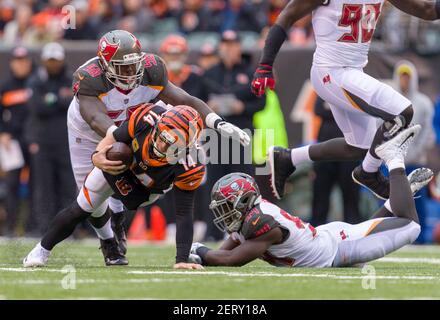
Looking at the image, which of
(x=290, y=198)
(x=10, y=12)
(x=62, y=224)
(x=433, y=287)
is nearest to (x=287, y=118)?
(x=290, y=198)

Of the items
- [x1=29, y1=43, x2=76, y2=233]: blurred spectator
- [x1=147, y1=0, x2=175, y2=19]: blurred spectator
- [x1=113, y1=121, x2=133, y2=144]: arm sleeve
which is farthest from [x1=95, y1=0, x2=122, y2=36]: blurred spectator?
[x1=113, y1=121, x2=133, y2=144]: arm sleeve

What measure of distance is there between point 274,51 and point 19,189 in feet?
20.0

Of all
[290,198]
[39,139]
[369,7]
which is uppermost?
[369,7]

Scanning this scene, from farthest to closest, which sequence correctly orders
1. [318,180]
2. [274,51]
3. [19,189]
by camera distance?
1. [19,189]
2. [318,180]
3. [274,51]

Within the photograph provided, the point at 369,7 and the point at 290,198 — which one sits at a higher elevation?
the point at 369,7

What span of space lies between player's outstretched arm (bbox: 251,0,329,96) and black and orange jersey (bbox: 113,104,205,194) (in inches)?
31.8

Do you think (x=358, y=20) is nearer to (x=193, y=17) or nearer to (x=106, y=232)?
(x=106, y=232)

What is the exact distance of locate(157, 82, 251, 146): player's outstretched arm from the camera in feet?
23.6

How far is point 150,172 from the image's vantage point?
7.27m

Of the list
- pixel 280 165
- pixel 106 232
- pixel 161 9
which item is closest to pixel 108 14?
pixel 161 9

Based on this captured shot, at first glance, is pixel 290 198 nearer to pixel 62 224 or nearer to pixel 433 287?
pixel 62 224

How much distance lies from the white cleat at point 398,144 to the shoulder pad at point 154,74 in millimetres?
1657

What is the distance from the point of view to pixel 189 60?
13586mm

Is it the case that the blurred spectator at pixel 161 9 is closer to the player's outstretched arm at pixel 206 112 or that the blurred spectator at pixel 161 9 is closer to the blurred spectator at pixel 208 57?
the blurred spectator at pixel 208 57
